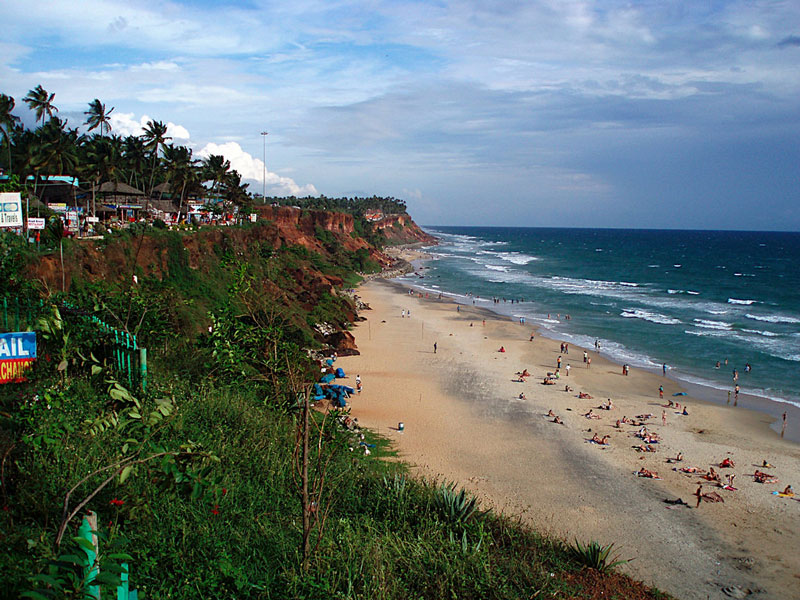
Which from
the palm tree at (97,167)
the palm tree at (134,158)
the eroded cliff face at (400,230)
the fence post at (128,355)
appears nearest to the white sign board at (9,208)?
the fence post at (128,355)

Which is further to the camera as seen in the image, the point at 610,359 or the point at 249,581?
the point at 610,359

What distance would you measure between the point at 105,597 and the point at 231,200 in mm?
56410

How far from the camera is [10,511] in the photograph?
480 centimetres

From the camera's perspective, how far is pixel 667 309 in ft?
165

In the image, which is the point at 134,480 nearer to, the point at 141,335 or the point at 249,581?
the point at 249,581

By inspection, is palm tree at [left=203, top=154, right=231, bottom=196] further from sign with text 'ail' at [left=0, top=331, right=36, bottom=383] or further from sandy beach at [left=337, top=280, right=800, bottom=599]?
sign with text 'ail' at [left=0, top=331, right=36, bottom=383]

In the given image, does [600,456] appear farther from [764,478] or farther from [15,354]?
[15,354]

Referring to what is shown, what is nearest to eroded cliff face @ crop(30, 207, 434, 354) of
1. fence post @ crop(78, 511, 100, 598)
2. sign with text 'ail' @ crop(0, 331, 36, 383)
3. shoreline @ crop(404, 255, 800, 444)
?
sign with text 'ail' @ crop(0, 331, 36, 383)

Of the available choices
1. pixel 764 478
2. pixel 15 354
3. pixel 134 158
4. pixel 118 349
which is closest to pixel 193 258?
pixel 134 158

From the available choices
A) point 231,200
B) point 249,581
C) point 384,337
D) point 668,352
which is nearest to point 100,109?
point 231,200

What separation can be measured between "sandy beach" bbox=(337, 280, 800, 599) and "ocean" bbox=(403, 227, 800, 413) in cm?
425

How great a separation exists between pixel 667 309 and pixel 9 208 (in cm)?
5078

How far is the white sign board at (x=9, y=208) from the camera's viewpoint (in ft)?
33.3

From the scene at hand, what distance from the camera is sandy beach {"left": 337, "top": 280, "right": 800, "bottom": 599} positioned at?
1288 centimetres
